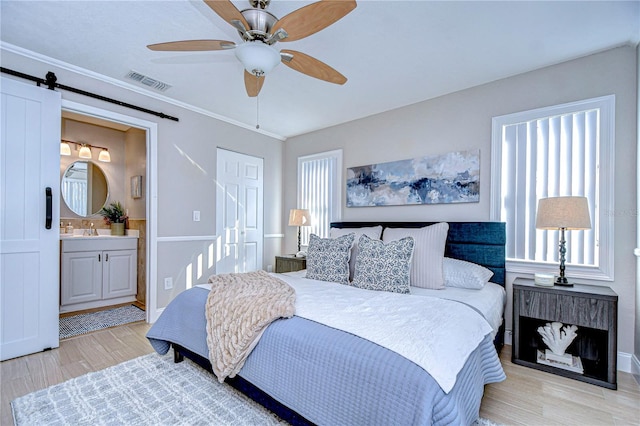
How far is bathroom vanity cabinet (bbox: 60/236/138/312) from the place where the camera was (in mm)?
3621

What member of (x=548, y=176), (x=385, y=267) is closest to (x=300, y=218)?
(x=385, y=267)

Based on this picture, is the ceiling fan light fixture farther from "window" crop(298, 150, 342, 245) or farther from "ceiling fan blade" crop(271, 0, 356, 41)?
"window" crop(298, 150, 342, 245)

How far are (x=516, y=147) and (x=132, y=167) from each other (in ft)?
16.5

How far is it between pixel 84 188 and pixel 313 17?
4413 mm

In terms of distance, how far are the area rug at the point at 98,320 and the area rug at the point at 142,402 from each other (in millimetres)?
1275

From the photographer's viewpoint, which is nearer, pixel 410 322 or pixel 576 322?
pixel 410 322

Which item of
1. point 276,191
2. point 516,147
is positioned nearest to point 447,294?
point 516,147

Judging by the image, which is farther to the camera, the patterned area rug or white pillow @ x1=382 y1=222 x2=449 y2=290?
white pillow @ x1=382 y1=222 x2=449 y2=290

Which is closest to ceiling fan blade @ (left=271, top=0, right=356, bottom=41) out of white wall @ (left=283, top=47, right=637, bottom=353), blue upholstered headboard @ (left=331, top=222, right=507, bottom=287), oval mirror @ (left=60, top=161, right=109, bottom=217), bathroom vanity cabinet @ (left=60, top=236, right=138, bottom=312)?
white wall @ (left=283, top=47, right=637, bottom=353)

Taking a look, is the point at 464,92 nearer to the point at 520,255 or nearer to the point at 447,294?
the point at 520,255

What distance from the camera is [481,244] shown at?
2875mm

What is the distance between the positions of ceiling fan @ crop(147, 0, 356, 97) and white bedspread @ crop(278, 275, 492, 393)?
61.3 inches

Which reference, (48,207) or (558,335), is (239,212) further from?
(558,335)

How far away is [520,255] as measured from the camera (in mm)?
2801
